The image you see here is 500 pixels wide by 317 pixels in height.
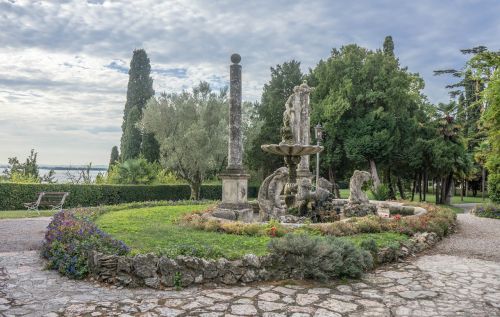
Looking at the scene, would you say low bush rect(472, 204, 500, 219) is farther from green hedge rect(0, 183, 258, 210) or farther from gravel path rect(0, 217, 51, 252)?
gravel path rect(0, 217, 51, 252)

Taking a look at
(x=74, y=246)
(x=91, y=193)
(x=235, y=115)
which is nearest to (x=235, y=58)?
(x=235, y=115)

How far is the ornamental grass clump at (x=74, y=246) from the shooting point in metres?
6.89

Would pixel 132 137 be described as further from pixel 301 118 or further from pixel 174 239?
pixel 174 239

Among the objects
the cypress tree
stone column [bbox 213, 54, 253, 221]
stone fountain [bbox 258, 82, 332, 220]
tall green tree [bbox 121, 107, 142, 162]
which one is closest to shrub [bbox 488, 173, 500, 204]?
stone fountain [bbox 258, 82, 332, 220]

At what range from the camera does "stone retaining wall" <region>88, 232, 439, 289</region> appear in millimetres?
6324

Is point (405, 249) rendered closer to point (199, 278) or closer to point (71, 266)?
point (199, 278)

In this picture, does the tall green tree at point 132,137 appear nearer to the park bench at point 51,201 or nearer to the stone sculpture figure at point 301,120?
the park bench at point 51,201

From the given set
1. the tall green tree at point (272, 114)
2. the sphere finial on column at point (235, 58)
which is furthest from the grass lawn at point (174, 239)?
the tall green tree at point (272, 114)

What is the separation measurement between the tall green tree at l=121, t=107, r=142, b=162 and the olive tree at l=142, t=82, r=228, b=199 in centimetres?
851

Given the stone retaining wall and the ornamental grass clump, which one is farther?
the ornamental grass clump

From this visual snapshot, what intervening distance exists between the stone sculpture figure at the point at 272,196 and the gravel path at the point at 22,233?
237 inches

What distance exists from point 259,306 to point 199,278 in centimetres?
133

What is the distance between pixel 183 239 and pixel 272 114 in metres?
26.4

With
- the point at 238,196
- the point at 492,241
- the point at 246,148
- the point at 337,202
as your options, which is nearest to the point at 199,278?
the point at 238,196
